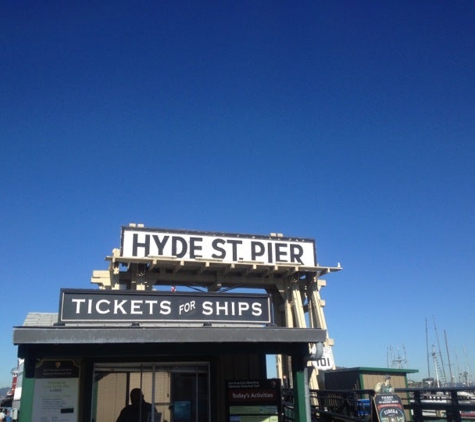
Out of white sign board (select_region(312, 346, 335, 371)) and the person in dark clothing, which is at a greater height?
white sign board (select_region(312, 346, 335, 371))

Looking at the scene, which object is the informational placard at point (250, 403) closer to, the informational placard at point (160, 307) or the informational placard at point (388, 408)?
the informational placard at point (160, 307)

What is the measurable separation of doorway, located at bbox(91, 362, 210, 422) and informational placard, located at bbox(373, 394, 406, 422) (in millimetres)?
3655

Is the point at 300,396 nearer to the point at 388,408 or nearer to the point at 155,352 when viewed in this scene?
the point at 388,408

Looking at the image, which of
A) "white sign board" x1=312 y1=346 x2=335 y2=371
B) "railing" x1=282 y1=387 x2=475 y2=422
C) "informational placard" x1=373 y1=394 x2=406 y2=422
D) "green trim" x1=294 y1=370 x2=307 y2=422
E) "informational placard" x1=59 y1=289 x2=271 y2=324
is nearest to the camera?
"informational placard" x1=59 y1=289 x2=271 y2=324

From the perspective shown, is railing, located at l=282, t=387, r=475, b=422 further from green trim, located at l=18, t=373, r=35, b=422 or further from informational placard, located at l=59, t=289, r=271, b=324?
→ green trim, located at l=18, t=373, r=35, b=422

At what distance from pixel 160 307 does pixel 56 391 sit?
2.29 m

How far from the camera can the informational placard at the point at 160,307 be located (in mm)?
8562

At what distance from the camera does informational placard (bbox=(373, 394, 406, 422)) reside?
32.0ft

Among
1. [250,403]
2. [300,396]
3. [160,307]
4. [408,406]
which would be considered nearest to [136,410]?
[250,403]

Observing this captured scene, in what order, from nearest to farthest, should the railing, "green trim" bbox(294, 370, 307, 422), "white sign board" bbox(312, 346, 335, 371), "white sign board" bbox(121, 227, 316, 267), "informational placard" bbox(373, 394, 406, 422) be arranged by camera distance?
"green trim" bbox(294, 370, 307, 422)
the railing
"informational placard" bbox(373, 394, 406, 422)
"white sign board" bbox(121, 227, 316, 267)
"white sign board" bbox(312, 346, 335, 371)

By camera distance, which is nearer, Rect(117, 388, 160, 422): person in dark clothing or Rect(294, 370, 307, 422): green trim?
Rect(294, 370, 307, 422): green trim

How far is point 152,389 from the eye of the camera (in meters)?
10.4

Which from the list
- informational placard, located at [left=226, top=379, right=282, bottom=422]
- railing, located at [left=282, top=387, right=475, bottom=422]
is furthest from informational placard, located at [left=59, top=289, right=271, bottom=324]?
railing, located at [left=282, top=387, right=475, bottom=422]

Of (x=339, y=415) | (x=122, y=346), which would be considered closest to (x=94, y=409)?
(x=122, y=346)
